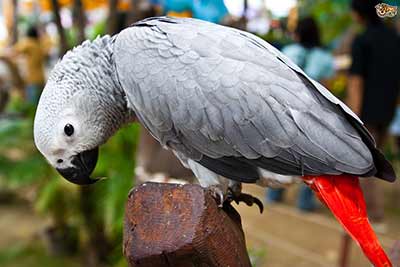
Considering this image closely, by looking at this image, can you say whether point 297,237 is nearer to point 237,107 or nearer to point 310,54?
point 310,54

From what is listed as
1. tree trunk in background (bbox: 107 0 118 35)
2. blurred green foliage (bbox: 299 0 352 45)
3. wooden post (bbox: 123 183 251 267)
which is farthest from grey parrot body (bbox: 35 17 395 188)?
blurred green foliage (bbox: 299 0 352 45)

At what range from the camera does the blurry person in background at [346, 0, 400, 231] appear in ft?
7.22

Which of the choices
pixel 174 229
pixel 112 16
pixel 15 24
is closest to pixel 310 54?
pixel 112 16

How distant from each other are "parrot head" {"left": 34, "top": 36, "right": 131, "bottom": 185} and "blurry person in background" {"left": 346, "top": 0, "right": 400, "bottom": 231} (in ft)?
5.07

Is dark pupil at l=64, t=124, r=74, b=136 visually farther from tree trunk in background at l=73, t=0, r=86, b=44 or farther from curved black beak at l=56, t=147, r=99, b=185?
tree trunk in background at l=73, t=0, r=86, b=44

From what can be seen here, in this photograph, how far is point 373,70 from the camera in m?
2.24

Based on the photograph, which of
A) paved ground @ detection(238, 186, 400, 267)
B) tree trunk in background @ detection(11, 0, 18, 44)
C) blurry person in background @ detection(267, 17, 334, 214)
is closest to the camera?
paved ground @ detection(238, 186, 400, 267)

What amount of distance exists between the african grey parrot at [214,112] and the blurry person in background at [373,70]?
147 cm

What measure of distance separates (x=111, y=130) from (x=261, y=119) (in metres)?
0.28

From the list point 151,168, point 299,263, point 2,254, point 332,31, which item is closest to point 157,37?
point 151,168

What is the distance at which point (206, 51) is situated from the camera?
834 mm

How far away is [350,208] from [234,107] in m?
0.23

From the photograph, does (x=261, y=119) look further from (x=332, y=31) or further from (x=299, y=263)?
(x=332, y=31)

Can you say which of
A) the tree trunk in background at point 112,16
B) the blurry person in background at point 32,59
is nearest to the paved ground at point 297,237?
the tree trunk in background at point 112,16
